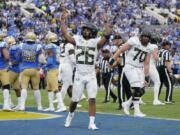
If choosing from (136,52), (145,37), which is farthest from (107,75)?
(145,37)

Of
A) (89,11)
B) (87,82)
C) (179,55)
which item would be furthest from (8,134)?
(89,11)

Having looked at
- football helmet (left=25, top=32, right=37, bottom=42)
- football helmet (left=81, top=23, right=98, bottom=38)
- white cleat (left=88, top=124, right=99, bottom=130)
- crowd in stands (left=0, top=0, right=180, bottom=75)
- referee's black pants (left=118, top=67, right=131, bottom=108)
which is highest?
crowd in stands (left=0, top=0, right=180, bottom=75)

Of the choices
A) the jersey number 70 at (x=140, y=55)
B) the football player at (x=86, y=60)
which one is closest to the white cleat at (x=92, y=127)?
the football player at (x=86, y=60)

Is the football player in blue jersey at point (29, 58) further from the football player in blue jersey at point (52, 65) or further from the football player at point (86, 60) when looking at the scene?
the football player at point (86, 60)

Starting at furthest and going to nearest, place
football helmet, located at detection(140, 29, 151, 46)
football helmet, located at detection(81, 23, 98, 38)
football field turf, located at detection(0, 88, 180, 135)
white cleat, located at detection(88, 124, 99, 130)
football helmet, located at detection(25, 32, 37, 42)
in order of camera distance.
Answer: football helmet, located at detection(25, 32, 37, 42), football helmet, located at detection(140, 29, 151, 46), football helmet, located at detection(81, 23, 98, 38), white cleat, located at detection(88, 124, 99, 130), football field turf, located at detection(0, 88, 180, 135)

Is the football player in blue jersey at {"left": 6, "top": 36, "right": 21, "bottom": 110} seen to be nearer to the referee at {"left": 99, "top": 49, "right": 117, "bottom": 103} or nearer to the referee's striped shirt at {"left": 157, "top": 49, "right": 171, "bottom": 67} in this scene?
the referee at {"left": 99, "top": 49, "right": 117, "bottom": 103}

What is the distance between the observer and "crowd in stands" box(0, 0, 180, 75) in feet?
109

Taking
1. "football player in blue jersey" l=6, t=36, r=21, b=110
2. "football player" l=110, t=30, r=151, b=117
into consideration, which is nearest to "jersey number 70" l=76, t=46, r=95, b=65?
"football player" l=110, t=30, r=151, b=117

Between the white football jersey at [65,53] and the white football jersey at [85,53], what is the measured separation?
3.15 metres

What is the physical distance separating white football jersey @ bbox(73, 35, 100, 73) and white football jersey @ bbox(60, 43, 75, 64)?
10.3 feet

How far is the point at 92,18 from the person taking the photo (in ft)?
126

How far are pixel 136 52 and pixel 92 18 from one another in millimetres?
26653

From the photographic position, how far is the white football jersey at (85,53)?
390 inches

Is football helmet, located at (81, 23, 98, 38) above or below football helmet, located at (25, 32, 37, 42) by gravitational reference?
above
